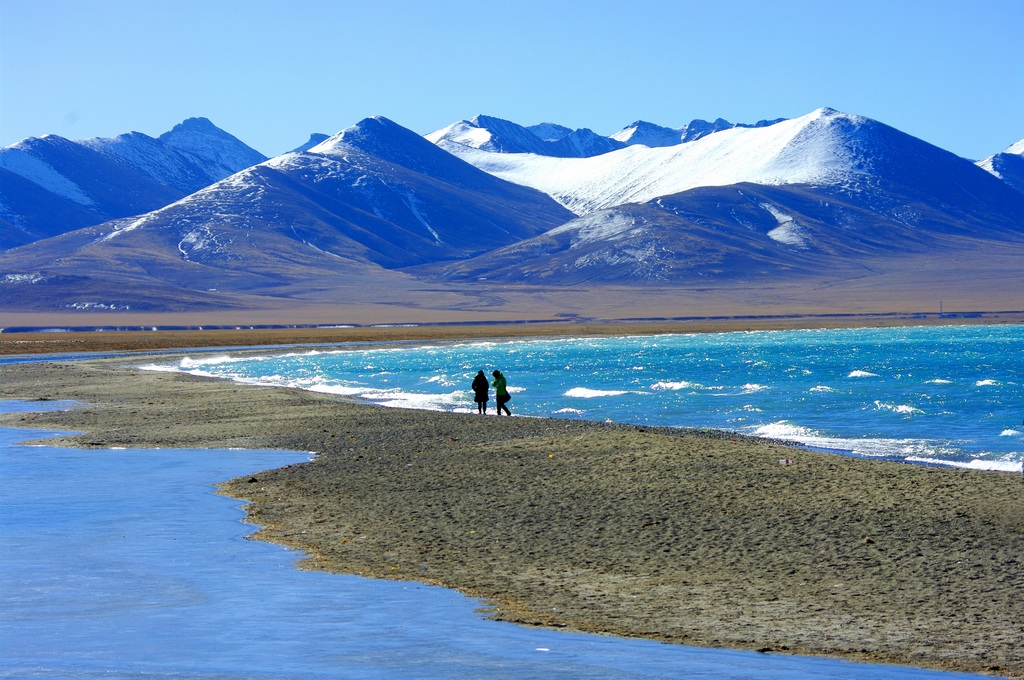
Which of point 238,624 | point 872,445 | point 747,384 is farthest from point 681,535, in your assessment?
point 747,384

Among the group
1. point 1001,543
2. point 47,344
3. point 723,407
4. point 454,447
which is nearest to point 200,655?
point 1001,543

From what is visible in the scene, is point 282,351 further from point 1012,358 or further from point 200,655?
point 200,655

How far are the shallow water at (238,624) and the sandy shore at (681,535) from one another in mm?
605

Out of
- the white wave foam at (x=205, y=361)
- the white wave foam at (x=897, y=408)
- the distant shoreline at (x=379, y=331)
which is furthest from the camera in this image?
the distant shoreline at (x=379, y=331)

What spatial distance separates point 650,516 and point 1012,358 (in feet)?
215

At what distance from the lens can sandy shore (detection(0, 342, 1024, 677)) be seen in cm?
1266

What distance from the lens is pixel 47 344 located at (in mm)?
109188

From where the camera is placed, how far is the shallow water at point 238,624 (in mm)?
11250

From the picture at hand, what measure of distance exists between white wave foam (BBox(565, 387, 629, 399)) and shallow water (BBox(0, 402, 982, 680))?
1200 inches

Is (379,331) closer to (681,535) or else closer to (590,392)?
(590,392)

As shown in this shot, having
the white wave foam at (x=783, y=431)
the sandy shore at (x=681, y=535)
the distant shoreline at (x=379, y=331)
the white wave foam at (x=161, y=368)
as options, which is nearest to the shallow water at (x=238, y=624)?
the sandy shore at (x=681, y=535)

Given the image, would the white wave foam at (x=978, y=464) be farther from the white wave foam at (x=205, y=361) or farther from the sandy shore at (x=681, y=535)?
the white wave foam at (x=205, y=361)

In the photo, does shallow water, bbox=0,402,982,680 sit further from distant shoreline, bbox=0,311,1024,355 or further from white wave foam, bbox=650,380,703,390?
distant shoreline, bbox=0,311,1024,355

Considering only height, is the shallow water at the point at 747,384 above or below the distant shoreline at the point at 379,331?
below
